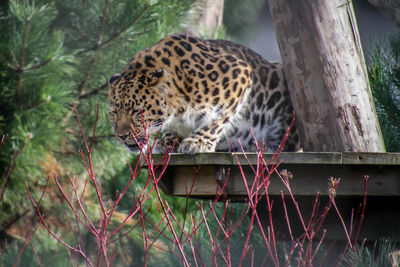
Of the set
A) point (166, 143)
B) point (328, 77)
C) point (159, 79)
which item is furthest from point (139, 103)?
point (328, 77)

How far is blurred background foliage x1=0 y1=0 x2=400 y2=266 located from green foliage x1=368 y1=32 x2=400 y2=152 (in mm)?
1613

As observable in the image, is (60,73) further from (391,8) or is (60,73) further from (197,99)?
(391,8)

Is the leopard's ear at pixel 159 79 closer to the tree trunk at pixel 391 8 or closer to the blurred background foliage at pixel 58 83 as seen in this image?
the tree trunk at pixel 391 8

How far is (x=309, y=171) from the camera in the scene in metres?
3.18

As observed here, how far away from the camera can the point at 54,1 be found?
614 centimetres

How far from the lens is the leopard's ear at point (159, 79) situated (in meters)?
3.70

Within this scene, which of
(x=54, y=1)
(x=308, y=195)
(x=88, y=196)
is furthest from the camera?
(x=88, y=196)

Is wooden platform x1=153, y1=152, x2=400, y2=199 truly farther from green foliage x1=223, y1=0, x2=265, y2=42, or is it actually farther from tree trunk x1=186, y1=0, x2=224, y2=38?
green foliage x1=223, y1=0, x2=265, y2=42

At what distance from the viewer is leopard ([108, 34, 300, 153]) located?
3650mm

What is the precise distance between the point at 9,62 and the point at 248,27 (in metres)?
6.31

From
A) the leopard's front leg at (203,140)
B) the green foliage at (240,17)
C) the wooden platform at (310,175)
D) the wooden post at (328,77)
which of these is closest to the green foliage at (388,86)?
the wooden post at (328,77)

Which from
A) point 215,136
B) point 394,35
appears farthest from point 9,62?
point 394,35

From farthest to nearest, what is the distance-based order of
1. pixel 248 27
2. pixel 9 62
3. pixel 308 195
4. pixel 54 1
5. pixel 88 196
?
pixel 248 27 → pixel 88 196 → pixel 54 1 → pixel 9 62 → pixel 308 195

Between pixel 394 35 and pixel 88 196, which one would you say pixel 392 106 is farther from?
pixel 88 196
